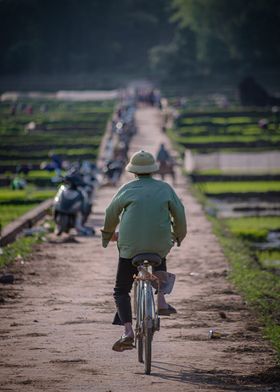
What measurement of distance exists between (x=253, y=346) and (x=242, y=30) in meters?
88.8

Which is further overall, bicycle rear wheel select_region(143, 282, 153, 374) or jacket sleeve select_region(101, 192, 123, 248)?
jacket sleeve select_region(101, 192, 123, 248)

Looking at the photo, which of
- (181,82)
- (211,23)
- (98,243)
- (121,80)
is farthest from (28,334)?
(211,23)

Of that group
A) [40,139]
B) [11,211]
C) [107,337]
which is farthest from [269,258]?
[40,139]

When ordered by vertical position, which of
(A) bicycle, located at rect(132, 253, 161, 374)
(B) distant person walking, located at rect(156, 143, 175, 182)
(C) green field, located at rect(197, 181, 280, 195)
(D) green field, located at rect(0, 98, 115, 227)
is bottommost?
(A) bicycle, located at rect(132, 253, 161, 374)

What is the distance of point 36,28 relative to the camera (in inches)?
4168

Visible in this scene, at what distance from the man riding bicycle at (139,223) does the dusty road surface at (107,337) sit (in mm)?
347

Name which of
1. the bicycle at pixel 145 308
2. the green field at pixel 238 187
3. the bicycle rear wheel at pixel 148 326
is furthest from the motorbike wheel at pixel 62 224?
the green field at pixel 238 187

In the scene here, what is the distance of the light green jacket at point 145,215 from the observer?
9125 mm

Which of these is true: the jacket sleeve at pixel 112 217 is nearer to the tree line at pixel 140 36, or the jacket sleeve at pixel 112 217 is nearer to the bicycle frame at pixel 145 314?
the bicycle frame at pixel 145 314

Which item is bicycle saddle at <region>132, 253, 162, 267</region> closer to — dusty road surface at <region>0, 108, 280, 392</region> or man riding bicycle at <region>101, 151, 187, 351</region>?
man riding bicycle at <region>101, 151, 187, 351</region>

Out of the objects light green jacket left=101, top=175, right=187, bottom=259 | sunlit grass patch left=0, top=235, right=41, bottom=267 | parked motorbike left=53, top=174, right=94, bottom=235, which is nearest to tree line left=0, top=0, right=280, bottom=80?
parked motorbike left=53, top=174, right=94, bottom=235

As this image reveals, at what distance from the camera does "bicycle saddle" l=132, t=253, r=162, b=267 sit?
9.06 meters

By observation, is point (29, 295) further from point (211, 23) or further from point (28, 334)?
point (211, 23)

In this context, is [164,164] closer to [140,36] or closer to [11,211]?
[11,211]
